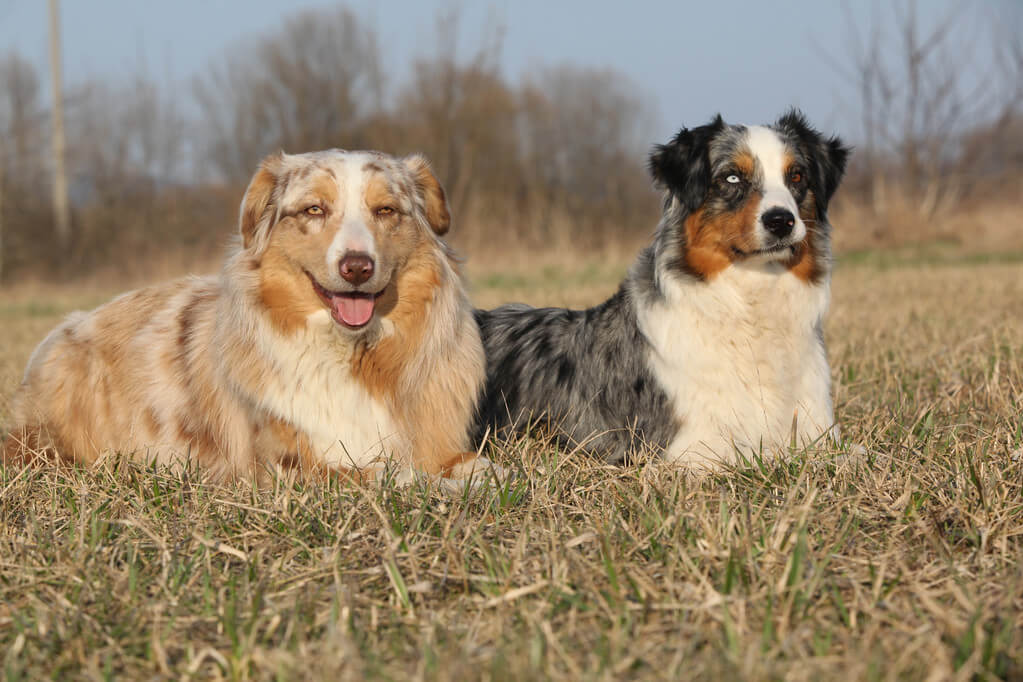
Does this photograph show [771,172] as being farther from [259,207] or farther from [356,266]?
[259,207]

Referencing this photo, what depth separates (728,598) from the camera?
2373mm

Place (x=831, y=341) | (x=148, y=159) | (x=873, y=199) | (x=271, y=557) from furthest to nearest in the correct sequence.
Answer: (x=148, y=159), (x=873, y=199), (x=831, y=341), (x=271, y=557)

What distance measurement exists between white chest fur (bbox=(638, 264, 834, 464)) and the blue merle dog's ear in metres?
0.57

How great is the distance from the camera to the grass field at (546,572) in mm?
2189

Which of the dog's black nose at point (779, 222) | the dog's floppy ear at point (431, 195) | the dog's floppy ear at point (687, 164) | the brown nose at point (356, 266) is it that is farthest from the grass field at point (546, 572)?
the dog's floppy ear at point (687, 164)

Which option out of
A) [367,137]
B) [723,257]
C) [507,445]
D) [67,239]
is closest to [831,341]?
[723,257]

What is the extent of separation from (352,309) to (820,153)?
244 cm

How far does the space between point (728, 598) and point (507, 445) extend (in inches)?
78.4

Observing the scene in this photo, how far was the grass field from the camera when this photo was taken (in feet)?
7.18

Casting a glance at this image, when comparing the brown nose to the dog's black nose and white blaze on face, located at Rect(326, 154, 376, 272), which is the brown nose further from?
the dog's black nose

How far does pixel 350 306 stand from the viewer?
3.78 m

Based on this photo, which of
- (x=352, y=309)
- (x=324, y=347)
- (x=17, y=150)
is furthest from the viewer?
(x=17, y=150)

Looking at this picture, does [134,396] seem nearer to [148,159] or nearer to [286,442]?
[286,442]

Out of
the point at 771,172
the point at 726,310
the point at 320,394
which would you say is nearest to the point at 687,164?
the point at 771,172
